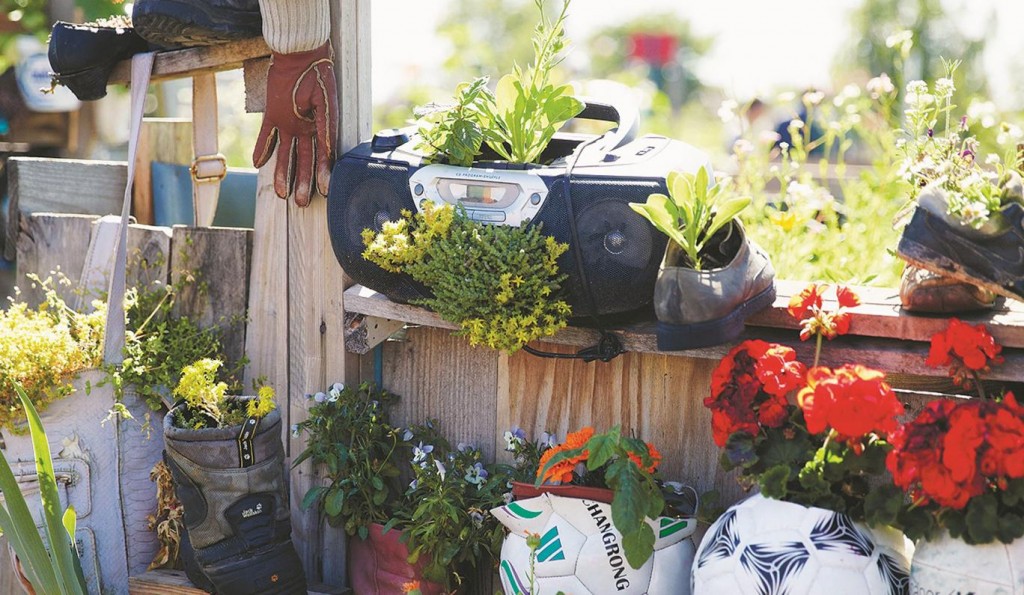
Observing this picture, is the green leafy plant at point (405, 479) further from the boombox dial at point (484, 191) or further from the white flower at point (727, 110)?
the white flower at point (727, 110)

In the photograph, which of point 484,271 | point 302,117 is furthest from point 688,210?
point 302,117

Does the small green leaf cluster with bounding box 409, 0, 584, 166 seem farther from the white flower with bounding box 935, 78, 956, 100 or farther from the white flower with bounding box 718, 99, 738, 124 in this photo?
the white flower with bounding box 718, 99, 738, 124

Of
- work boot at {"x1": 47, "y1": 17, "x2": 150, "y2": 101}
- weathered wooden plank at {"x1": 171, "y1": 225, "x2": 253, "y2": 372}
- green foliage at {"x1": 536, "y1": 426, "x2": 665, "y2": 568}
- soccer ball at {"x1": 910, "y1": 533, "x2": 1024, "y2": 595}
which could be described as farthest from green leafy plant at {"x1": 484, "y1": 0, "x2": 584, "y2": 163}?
work boot at {"x1": 47, "y1": 17, "x2": 150, "y2": 101}

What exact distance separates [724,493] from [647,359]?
34cm

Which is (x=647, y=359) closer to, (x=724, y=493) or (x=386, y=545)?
(x=724, y=493)

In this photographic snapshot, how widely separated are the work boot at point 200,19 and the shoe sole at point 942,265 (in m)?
1.61

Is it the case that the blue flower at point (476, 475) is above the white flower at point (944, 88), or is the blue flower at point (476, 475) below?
below

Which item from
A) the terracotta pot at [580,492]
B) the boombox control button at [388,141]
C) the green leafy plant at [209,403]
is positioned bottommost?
the terracotta pot at [580,492]

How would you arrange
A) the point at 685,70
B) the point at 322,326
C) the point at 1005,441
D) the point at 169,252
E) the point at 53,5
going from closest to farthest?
the point at 1005,441
the point at 322,326
the point at 169,252
the point at 53,5
the point at 685,70

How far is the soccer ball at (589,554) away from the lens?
6.85 ft

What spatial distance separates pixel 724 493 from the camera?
228 cm

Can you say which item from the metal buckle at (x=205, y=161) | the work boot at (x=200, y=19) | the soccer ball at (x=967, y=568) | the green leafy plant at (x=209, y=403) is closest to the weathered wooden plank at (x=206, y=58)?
the work boot at (x=200, y=19)

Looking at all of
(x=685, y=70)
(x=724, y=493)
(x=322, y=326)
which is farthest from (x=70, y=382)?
(x=685, y=70)

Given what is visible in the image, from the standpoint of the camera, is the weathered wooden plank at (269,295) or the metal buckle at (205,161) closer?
the weathered wooden plank at (269,295)
